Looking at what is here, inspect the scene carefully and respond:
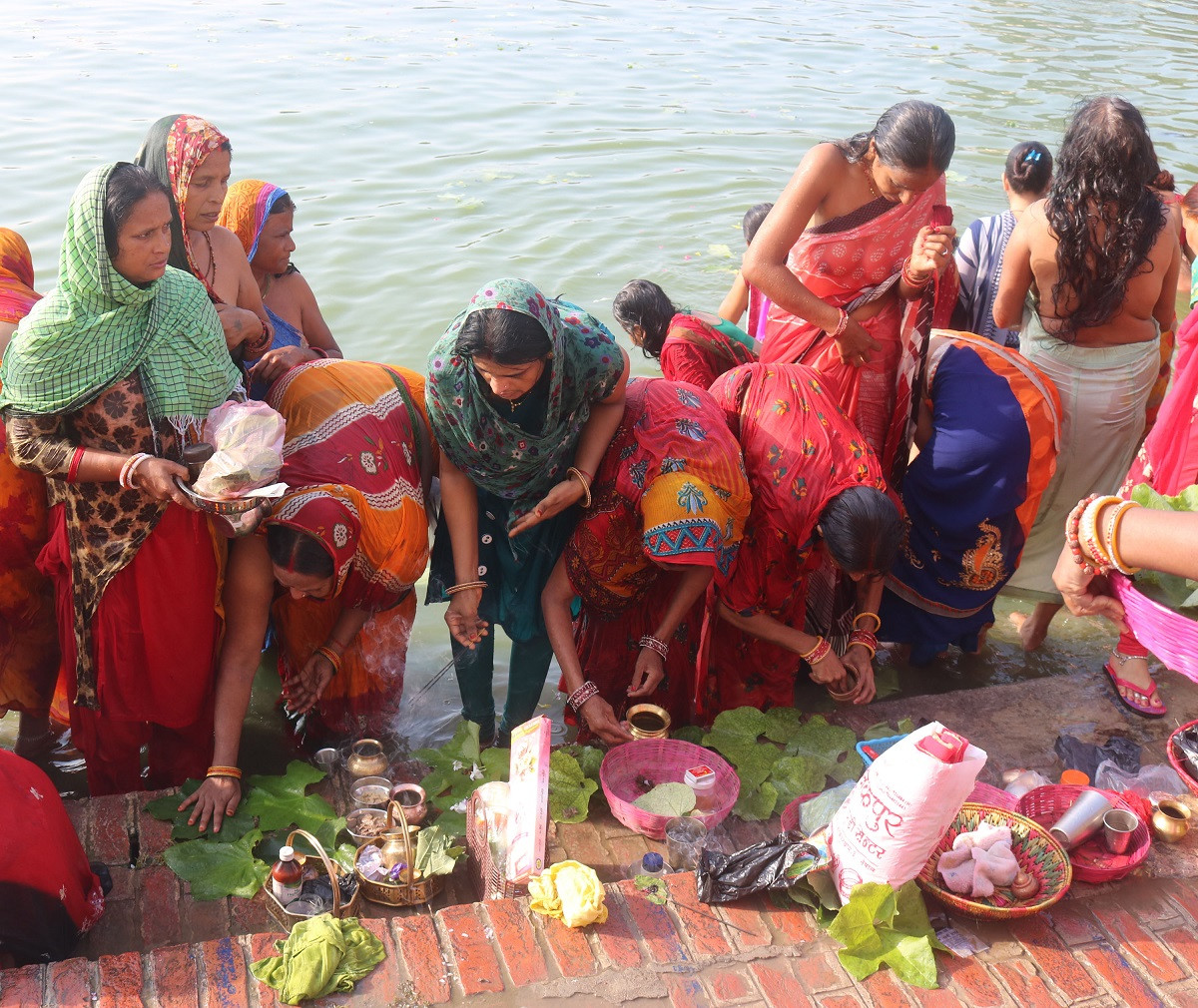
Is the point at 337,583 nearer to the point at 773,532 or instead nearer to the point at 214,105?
the point at 773,532

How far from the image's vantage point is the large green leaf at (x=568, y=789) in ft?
10.4

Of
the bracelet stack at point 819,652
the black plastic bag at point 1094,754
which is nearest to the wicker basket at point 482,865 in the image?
the bracelet stack at point 819,652

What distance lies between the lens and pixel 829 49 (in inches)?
575

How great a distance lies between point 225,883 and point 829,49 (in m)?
14.1

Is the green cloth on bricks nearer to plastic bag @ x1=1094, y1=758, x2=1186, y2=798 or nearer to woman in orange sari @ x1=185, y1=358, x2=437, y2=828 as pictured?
woman in orange sari @ x1=185, y1=358, x2=437, y2=828

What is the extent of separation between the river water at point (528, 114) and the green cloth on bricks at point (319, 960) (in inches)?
79.8

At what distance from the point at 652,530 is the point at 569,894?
3.79ft

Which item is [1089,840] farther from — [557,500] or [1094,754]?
[557,500]

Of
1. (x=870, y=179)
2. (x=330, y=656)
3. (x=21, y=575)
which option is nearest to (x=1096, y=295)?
(x=870, y=179)

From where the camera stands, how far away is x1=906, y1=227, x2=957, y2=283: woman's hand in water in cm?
395

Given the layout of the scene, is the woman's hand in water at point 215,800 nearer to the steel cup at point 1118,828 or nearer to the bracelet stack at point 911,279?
the steel cup at point 1118,828

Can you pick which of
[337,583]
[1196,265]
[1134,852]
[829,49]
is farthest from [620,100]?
[1134,852]

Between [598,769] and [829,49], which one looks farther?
[829,49]

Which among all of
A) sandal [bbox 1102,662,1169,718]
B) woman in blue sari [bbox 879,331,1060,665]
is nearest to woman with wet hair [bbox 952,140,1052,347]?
woman in blue sari [bbox 879,331,1060,665]
